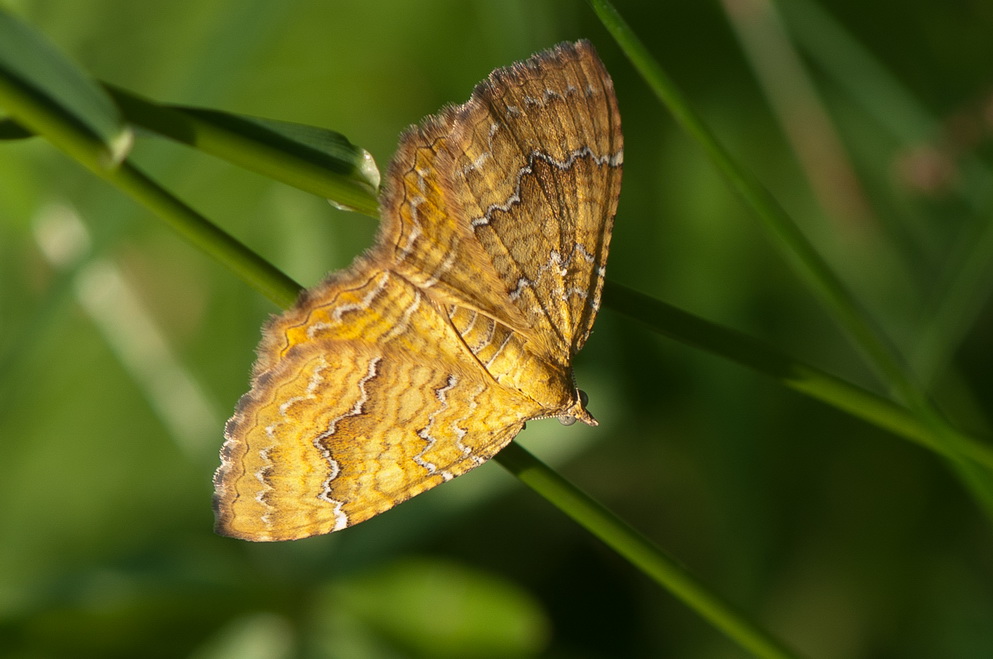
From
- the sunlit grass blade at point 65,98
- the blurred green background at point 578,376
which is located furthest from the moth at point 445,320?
the blurred green background at point 578,376

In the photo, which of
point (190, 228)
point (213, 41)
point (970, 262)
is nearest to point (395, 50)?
point (213, 41)

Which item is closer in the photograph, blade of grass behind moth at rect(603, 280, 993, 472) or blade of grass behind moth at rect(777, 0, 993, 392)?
blade of grass behind moth at rect(603, 280, 993, 472)

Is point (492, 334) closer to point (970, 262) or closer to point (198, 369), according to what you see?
point (970, 262)

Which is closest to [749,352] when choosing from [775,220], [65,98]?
[775,220]

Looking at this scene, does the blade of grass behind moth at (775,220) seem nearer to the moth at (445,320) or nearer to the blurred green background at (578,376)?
the moth at (445,320)

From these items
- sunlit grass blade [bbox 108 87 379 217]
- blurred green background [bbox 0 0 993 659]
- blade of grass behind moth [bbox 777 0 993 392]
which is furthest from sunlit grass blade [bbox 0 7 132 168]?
blade of grass behind moth [bbox 777 0 993 392]

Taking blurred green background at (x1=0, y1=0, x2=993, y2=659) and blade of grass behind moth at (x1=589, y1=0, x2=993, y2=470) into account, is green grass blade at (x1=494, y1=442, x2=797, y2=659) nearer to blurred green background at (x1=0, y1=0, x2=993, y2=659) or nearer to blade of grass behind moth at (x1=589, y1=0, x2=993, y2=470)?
blade of grass behind moth at (x1=589, y1=0, x2=993, y2=470)
